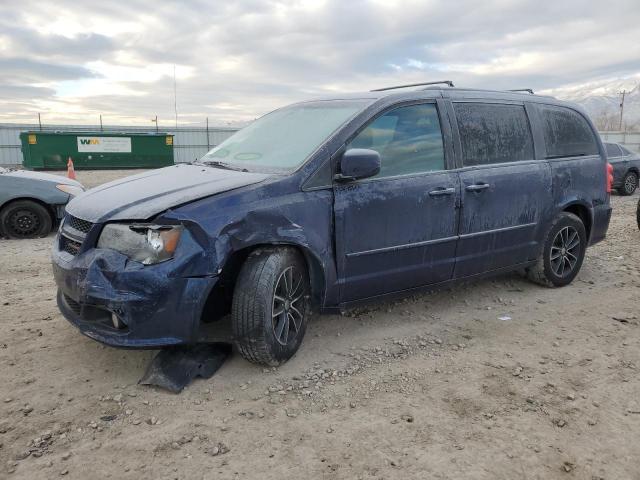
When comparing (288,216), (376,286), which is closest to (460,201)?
(376,286)

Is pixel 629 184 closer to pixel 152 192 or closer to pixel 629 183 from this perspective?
pixel 629 183

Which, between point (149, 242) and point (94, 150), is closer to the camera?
point (149, 242)

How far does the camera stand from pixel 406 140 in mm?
3908

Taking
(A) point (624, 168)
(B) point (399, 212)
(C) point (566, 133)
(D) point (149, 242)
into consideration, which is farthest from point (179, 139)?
(D) point (149, 242)

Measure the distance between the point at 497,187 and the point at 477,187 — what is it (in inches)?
10.1

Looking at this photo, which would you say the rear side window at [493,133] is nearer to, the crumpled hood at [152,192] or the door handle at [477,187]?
the door handle at [477,187]

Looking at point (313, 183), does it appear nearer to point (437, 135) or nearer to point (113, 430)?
point (437, 135)

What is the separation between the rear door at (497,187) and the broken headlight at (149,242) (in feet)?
7.44

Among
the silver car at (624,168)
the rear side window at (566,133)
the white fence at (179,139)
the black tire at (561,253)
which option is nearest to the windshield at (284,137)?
the rear side window at (566,133)

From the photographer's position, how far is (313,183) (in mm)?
3395

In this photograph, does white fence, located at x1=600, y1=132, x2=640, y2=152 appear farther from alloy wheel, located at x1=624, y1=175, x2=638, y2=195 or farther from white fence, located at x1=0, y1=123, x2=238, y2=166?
white fence, located at x1=0, y1=123, x2=238, y2=166

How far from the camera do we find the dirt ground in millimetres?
2480

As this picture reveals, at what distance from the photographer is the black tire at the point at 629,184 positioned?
13.9m

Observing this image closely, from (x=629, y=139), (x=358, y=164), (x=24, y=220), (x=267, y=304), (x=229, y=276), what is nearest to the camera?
(x=267, y=304)
